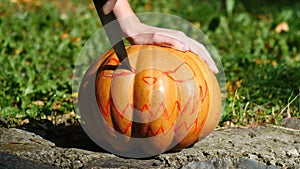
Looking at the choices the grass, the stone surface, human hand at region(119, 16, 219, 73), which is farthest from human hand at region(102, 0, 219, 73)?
the grass

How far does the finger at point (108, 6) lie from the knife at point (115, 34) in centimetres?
4

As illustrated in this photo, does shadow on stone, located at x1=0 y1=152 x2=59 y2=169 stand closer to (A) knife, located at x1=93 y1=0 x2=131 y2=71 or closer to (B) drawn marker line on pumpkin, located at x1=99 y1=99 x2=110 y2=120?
(B) drawn marker line on pumpkin, located at x1=99 y1=99 x2=110 y2=120

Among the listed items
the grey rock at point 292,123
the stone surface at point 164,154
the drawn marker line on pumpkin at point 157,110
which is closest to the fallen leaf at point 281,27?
the grey rock at point 292,123

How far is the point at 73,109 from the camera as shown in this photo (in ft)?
14.4

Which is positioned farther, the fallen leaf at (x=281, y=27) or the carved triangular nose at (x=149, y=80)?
the fallen leaf at (x=281, y=27)

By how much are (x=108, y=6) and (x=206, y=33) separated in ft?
12.1

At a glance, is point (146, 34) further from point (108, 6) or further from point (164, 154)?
point (164, 154)

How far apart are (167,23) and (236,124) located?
9.16ft

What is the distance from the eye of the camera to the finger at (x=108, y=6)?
3.01 m

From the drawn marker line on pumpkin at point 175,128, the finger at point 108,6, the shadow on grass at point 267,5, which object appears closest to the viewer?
the finger at point 108,6

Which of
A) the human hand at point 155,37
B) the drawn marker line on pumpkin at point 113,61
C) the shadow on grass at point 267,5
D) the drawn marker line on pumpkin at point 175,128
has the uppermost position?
the shadow on grass at point 267,5

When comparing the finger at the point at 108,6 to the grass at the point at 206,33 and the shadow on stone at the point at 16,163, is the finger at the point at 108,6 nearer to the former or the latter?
the shadow on stone at the point at 16,163

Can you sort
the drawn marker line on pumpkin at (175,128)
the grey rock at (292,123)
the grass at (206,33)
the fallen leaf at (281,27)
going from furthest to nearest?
the fallen leaf at (281,27) < the grass at (206,33) < the grey rock at (292,123) < the drawn marker line on pumpkin at (175,128)

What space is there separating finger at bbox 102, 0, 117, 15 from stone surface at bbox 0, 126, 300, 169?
2.25ft
